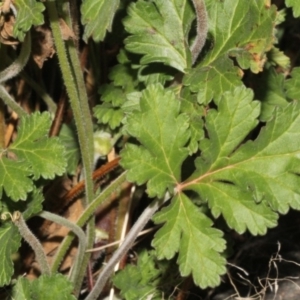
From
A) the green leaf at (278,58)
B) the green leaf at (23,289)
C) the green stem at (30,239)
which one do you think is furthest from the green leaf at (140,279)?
the green leaf at (278,58)

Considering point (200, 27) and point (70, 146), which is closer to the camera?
point (200, 27)

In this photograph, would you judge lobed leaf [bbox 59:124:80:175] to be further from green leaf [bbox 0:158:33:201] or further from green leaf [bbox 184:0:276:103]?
green leaf [bbox 184:0:276:103]

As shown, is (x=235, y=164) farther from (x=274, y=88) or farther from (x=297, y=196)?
(x=274, y=88)

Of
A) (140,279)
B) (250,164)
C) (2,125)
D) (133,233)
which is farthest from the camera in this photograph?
(2,125)

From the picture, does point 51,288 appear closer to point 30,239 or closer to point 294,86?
point 30,239

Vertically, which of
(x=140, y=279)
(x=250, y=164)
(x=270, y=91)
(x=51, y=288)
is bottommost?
(x=140, y=279)

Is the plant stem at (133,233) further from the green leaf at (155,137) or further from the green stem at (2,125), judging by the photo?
the green stem at (2,125)

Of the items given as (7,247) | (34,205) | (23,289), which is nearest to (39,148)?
(34,205)
